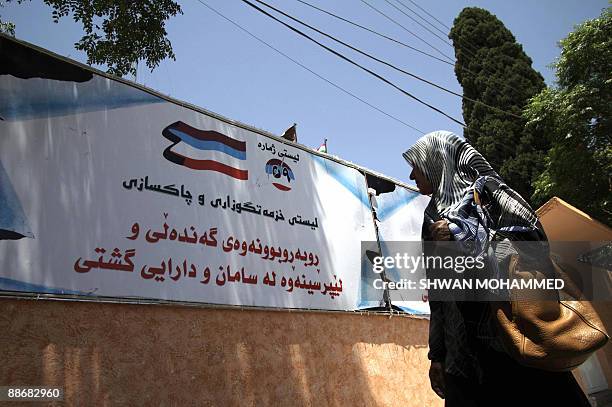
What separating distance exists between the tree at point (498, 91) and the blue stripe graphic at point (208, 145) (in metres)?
10.6

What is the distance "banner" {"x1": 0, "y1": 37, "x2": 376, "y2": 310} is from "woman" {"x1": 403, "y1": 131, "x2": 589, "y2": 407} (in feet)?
7.32

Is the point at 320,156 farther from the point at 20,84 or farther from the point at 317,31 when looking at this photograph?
the point at 20,84

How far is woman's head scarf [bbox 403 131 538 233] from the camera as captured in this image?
57.6 inches

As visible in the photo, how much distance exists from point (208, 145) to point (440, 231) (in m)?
2.91

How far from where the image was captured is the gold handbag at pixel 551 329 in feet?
3.83

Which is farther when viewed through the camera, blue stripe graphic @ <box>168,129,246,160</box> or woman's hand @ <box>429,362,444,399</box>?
blue stripe graphic @ <box>168,129,246,160</box>

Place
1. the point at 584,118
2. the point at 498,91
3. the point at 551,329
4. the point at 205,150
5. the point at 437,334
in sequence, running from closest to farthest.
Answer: the point at 551,329 → the point at 437,334 → the point at 205,150 → the point at 584,118 → the point at 498,91

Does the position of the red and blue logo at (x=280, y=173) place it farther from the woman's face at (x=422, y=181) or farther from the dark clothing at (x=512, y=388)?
the dark clothing at (x=512, y=388)

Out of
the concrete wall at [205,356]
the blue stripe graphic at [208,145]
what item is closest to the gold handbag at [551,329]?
the concrete wall at [205,356]

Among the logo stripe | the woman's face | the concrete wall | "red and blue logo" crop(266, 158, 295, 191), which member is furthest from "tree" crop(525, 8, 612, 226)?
the woman's face

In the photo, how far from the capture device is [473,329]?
145 cm

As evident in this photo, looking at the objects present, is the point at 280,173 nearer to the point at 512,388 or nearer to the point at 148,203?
the point at 148,203

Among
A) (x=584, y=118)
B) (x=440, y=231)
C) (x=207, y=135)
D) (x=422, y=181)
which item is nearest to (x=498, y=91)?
(x=584, y=118)

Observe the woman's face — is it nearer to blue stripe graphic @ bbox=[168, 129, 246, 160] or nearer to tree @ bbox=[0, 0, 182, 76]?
blue stripe graphic @ bbox=[168, 129, 246, 160]
